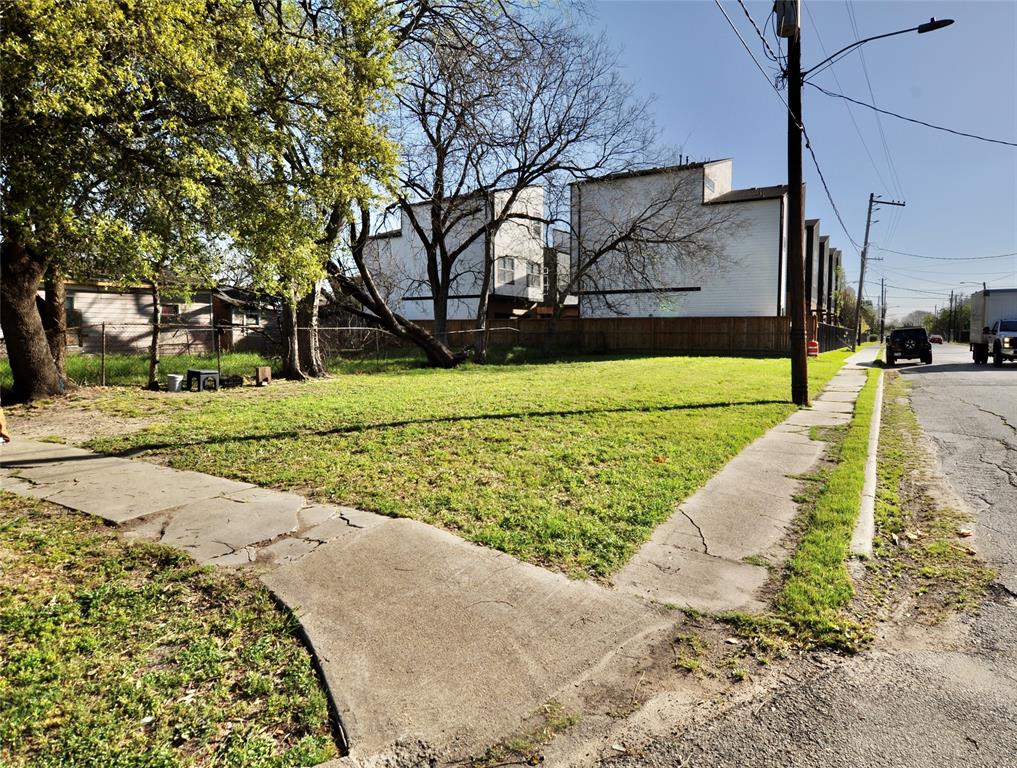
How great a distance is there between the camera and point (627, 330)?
1352 inches

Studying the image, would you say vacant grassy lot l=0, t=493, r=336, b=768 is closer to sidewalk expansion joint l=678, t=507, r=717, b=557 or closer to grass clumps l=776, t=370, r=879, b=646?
grass clumps l=776, t=370, r=879, b=646

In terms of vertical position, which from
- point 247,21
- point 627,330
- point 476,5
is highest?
point 476,5

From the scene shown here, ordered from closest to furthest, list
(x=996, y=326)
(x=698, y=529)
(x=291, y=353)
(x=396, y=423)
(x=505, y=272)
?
(x=698, y=529) < (x=396, y=423) < (x=291, y=353) < (x=996, y=326) < (x=505, y=272)

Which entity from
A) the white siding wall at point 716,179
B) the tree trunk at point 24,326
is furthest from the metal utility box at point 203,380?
the white siding wall at point 716,179

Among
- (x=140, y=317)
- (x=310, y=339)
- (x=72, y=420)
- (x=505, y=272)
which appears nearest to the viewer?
(x=72, y=420)

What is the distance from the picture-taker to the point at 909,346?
90.3 feet

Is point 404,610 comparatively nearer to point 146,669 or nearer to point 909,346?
point 146,669

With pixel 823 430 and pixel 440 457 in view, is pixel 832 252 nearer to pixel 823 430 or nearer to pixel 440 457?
pixel 823 430

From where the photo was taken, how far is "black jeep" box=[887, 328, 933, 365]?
2719cm

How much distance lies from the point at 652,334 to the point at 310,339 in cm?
2178

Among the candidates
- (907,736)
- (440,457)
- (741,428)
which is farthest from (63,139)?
(741,428)

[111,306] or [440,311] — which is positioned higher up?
[111,306]

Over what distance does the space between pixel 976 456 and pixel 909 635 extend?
19.0 ft

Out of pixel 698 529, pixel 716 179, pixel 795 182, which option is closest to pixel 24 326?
pixel 698 529
